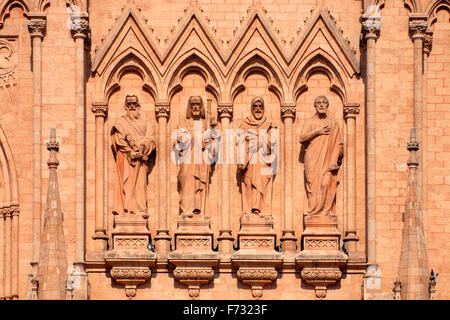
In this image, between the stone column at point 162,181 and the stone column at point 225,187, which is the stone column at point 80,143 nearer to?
the stone column at point 162,181

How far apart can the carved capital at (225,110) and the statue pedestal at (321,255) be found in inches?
87.7

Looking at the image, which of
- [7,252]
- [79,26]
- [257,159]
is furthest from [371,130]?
[7,252]

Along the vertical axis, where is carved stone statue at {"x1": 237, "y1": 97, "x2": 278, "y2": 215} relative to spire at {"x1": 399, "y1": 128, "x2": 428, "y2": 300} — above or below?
above

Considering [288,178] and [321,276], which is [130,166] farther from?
[321,276]

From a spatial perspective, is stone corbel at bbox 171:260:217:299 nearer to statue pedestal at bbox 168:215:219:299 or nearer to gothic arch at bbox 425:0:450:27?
statue pedestal at bbox 168:215:219:299

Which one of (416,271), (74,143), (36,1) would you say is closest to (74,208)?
(74,143)

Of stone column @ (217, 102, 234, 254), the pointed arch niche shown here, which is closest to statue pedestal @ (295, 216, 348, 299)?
the pointed arch niche

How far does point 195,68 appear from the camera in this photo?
36.8 m

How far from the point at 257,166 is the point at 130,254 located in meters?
2.61

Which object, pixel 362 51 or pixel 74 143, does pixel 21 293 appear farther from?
pixel 362 51

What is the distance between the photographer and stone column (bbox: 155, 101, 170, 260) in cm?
3622

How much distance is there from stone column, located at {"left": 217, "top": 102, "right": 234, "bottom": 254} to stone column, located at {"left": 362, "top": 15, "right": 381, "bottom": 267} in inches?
92.3

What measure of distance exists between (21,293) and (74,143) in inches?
105

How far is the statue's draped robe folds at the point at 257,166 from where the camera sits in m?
36.3
